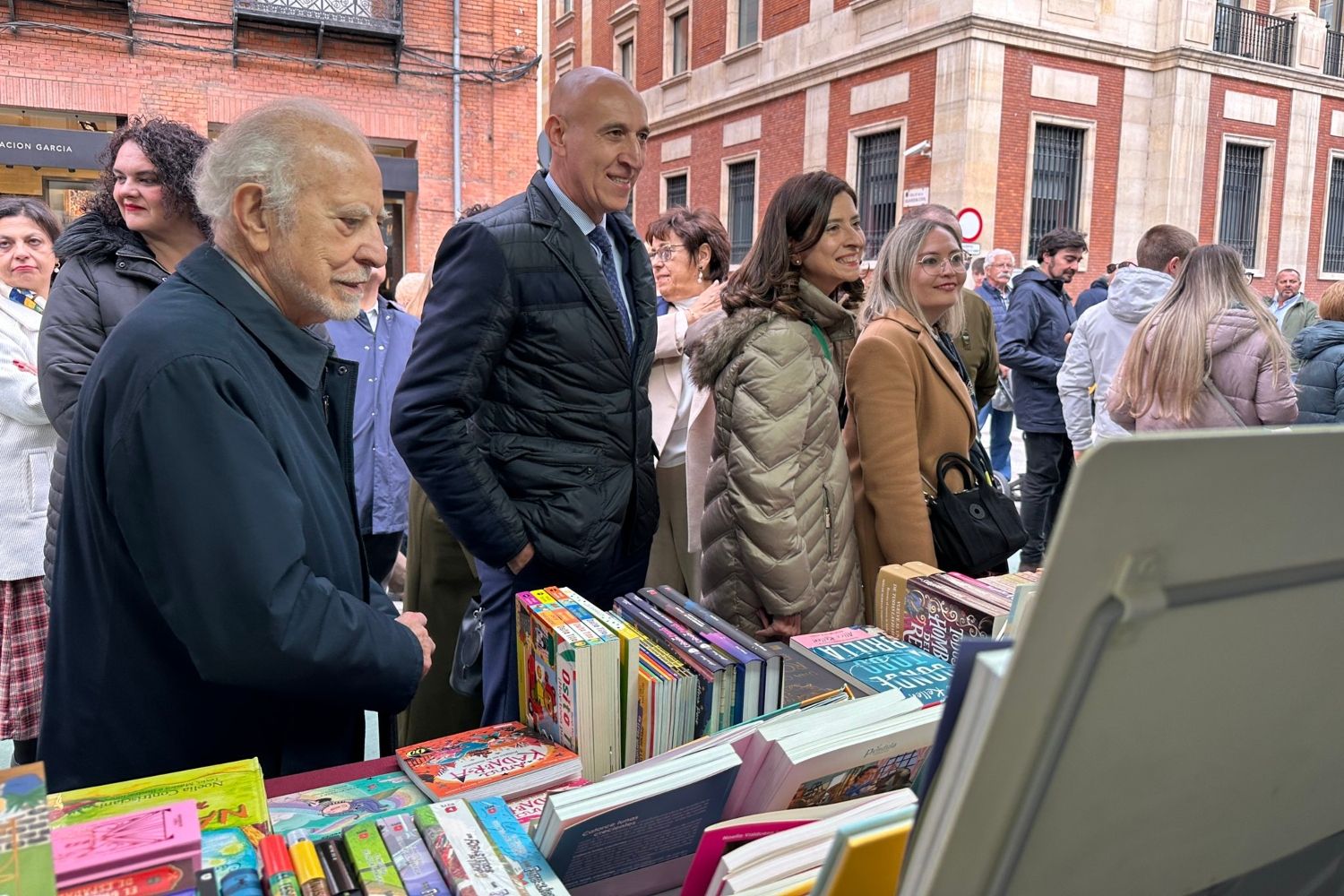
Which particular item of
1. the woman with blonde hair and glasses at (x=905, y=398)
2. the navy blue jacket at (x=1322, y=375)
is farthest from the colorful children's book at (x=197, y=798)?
the navy blue jacket at (x=1322, y=375)

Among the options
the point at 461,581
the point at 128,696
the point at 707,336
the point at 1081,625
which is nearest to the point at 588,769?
the point at 128,696

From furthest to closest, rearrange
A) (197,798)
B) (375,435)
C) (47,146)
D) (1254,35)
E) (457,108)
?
(1254,35), (457,108), (47,146), (375,435), (197,798)

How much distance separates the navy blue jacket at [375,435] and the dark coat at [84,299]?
954 mm

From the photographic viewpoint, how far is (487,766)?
4.77 ft

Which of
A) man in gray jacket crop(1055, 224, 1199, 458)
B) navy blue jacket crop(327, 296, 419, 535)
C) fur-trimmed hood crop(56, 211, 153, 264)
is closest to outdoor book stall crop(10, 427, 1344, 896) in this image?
fur-trimmed hood crop(56, 211, 153, 264)

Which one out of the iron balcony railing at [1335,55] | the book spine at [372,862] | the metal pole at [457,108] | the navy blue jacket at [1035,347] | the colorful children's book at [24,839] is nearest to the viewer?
the colorful children's book at [24,839]

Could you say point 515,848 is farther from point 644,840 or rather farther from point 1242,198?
point 1242,198

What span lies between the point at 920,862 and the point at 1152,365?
12.6 feet

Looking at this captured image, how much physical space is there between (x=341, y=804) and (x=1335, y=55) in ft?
77.0

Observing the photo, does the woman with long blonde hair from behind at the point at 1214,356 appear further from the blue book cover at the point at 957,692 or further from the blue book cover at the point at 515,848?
the blue book cover at the point at 957,692

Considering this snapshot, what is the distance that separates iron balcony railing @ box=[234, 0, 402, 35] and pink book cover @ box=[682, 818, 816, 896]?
39.6ft

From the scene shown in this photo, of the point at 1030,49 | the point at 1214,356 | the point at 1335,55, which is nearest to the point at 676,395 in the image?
the point at 1214,356

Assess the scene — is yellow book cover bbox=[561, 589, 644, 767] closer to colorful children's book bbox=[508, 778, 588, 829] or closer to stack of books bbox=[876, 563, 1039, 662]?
colorful children's book bbox=[508, 778, 588, 829]

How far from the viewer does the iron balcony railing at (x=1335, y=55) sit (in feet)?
60.8
